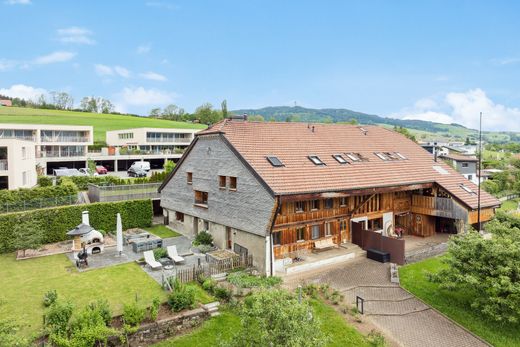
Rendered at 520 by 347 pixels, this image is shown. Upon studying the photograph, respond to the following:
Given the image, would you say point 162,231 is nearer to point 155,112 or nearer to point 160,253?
point 160,253

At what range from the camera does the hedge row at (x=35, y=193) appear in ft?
87.1

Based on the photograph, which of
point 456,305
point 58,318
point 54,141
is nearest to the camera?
point 58,318

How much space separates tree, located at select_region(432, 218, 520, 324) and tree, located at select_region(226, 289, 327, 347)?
29.1 ft

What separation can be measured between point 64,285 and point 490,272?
19.3m

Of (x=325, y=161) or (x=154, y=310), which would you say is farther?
(x=325, y=161)

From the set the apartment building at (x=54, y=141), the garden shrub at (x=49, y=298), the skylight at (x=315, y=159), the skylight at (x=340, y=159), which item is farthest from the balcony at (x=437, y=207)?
the apartment building at (x=54, y=141)

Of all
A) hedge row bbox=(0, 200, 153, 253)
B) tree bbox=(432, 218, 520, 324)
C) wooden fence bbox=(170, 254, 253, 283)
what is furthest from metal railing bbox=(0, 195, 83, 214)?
tree bbox=(432, 218, 520, 324)

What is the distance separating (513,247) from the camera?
14805 mm

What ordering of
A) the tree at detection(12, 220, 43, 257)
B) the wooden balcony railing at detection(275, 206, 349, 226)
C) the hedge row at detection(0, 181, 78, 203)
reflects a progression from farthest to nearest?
the hedge row at detection(0, 181, 78, 203) → the tree at detection(12, 220, 43, 257) → the wooden balcony railing at detection(275, 206, 349, 226)

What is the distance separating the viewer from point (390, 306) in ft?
54.8

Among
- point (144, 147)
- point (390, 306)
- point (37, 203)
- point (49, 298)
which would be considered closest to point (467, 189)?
point (390, 306)

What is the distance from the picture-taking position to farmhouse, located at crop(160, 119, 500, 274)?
792 inches

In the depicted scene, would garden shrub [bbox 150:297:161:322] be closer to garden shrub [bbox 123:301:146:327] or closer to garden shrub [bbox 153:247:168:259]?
garden shrub [bbox 123:301:146:327]

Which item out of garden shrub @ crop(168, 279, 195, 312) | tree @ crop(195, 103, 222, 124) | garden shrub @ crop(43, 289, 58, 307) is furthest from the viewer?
tree @ crop(195, 103, 222, 124)
